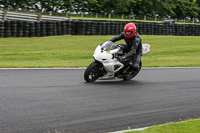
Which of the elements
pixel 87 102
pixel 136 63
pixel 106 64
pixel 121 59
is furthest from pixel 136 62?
pixel 87 102

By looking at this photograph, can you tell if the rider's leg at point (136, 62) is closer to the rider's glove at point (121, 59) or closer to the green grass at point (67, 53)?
the rider's glove at point (121, 59)

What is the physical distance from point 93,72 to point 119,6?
5478cm

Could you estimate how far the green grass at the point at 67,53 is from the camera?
48.1 feet

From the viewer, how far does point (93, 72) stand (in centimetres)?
898

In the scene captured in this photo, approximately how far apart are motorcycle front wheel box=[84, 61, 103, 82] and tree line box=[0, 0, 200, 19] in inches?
1658

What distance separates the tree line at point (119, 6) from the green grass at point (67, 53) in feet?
95.9

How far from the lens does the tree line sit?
175 feet

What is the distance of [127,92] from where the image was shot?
27.1 ft

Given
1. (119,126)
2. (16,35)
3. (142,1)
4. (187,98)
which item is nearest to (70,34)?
(16,35)

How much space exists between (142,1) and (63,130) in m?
68.1

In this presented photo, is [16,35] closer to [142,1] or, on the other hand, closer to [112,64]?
[112,64]

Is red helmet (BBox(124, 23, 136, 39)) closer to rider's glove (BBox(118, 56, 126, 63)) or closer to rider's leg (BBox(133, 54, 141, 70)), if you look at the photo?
rider's glove (BBox(118, 56, 126, 63))

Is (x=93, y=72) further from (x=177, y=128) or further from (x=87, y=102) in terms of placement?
(x=177, y=128)

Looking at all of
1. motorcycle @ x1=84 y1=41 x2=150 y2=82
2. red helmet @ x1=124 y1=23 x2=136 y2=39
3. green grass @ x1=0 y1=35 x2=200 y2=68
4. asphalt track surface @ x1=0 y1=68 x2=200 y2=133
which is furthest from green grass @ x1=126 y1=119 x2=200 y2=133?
green grass @ x1=0 y1=35 x2=200 y2=68
